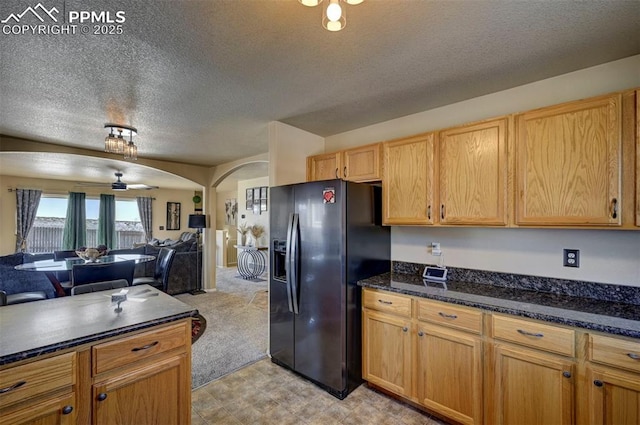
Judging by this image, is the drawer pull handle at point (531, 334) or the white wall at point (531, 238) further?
the white wall at point (531, 238)

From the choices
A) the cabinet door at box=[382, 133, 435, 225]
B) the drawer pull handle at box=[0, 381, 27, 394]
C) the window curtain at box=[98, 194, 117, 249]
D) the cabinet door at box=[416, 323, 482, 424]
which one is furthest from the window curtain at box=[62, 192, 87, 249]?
the cabinet door at box=[416, 323, 482, 424]

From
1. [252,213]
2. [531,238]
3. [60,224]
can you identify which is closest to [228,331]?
[531,238]

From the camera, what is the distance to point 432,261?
2.62m

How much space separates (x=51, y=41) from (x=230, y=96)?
1103mm

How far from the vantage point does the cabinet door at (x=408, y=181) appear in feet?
7.59

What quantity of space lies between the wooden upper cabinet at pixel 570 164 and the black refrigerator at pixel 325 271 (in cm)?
116

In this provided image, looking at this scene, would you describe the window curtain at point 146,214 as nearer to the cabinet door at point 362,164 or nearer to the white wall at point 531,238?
the cabinet door at point 362,164

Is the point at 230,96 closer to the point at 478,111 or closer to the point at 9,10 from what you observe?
the point at 9,10

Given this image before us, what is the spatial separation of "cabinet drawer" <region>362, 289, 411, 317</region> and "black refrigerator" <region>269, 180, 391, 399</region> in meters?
0.10

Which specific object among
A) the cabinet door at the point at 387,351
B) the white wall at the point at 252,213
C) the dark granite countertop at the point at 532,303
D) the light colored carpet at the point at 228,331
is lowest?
the light colored carpet at the point at 228,331

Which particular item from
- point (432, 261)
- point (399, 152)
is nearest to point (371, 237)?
point (432, 261)

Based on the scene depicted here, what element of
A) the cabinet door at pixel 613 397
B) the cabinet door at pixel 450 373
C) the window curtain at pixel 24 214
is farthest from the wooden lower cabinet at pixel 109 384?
the window curtain at pixel 24 214

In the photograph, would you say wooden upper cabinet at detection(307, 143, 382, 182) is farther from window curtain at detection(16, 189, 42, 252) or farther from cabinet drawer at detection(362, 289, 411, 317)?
window curtain at detection(16, 189, 42, 252)

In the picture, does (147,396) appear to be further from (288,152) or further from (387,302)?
(288,152)
